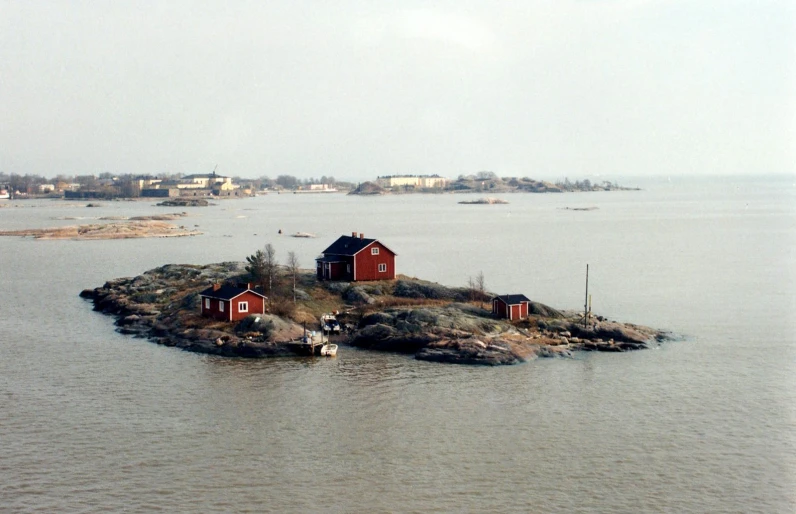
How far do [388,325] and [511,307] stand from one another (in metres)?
5.20

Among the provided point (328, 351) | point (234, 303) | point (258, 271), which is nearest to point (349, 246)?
point (258, 271)

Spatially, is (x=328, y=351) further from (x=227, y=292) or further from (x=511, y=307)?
(x=511, y=307)

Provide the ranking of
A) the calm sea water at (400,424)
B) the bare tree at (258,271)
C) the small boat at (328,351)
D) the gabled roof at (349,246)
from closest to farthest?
the calm sea water at (400,424)
the small boat at (328,351)
the bare tree at (258,271)
the gabled roof at (349,246)

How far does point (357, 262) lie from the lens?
4031cm

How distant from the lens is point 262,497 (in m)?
19.5

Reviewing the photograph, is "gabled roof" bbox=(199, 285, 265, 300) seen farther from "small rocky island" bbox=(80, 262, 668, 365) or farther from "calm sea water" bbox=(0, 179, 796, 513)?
"calm sea water" bbox=(0, 179, 796, 513)

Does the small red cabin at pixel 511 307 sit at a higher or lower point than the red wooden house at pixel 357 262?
lower

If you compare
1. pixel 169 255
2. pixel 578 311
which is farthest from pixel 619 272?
pixel 169 255

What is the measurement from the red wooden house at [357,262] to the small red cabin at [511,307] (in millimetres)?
6675

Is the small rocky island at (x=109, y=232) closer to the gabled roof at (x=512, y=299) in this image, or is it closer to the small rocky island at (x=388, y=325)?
the small rocky island at (x=388, y=325)

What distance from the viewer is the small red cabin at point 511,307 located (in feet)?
116

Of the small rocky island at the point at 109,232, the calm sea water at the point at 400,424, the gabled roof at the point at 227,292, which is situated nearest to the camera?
the calm sea water at the point at 400,424

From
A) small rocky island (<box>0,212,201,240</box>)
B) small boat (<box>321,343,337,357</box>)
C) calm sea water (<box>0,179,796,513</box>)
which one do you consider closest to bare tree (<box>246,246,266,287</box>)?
calm sea water (<box>0,179,796,513</box>)

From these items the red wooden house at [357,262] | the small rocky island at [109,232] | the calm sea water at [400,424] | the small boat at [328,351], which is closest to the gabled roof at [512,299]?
the calm sea water at [400,424]
